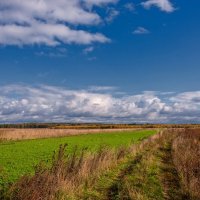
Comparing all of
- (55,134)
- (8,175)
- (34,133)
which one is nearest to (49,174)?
(8,175)

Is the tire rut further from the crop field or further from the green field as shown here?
the green field

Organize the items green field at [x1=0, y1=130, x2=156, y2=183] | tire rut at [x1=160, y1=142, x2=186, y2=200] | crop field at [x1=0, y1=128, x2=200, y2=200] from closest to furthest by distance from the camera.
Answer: crop field at [x1=0, y1=128, x2=200, y2=200], tire rut at [x1=160, y1=142, x2=186, y2=200], green field at [x1=0, y1=130, x2=156, y2=183]

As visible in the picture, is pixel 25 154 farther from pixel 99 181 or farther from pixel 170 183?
pixel 170 183

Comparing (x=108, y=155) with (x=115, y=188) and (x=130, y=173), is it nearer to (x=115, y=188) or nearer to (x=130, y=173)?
(x=130, y=173)

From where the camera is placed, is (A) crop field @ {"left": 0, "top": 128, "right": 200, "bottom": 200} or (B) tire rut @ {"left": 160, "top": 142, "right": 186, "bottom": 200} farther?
(B) tire rut @ {"left": 160, "top": 142, "right": 186, "bottom": 200}

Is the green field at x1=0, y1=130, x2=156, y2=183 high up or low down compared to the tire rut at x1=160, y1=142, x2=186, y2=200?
up

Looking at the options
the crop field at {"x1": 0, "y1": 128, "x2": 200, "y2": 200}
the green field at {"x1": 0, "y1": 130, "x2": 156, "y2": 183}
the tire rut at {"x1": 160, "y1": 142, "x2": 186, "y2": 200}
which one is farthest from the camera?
the green field at {"x1": 0, "y1": 130, "x2": 156, "y2": 183}

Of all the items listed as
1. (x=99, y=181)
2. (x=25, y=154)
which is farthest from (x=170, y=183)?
(x=25, y=154)

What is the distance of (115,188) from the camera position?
12859 mm

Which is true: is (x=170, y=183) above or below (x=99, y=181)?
below

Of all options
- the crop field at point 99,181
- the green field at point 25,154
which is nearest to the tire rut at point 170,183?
the crop field at point 99,181

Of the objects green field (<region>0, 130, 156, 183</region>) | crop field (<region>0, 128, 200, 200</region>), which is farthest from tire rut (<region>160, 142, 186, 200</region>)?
green field (<region>0, 130, 156, 183</region>)

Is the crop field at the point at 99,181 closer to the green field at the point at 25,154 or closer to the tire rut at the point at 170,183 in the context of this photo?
the tire rut at the point at 170,183

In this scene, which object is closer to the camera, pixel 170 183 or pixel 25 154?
pixel 170 183
